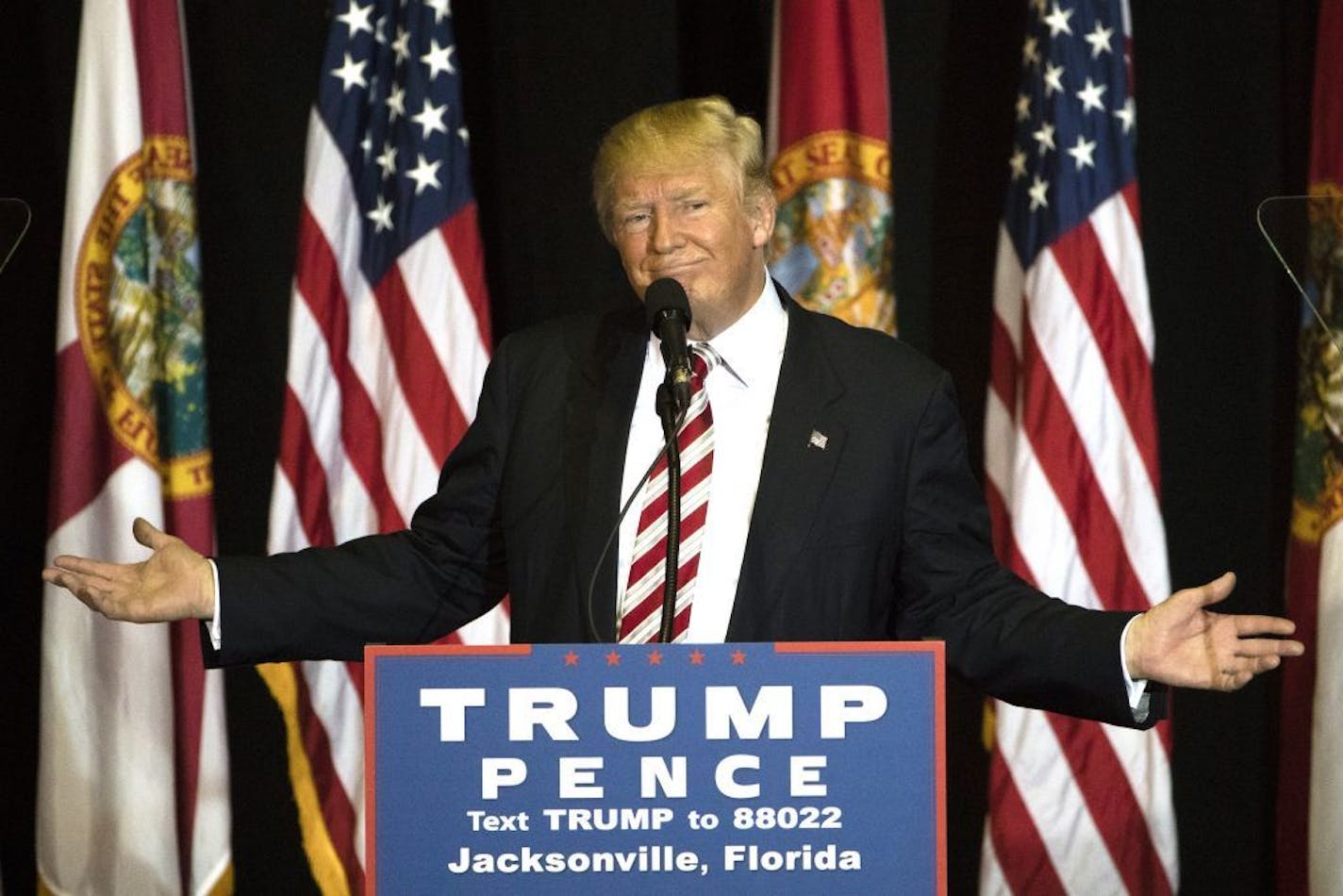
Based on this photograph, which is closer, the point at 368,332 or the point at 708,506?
the point at 708,506

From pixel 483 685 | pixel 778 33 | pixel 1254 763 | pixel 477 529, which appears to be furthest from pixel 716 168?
pixel 1254 763

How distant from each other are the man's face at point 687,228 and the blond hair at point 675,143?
0.5 inches

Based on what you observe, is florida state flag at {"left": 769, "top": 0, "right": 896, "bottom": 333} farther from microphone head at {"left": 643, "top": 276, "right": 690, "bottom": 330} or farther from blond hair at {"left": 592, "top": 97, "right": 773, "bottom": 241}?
microphone head at {"left": 643, "top": 276, "right": 690, "bottom": 330}

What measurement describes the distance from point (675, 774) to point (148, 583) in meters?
0.75

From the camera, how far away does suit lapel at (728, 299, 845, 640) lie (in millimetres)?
2064

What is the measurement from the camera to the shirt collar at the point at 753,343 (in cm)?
225

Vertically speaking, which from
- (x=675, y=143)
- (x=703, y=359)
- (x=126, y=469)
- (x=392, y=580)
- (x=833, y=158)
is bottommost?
(x=392, y=580)

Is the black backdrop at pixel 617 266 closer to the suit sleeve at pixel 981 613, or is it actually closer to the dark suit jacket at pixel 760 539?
the dark suit jacket at pixel 760 539

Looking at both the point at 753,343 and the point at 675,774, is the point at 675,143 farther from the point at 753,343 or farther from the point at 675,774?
the point at 675,774

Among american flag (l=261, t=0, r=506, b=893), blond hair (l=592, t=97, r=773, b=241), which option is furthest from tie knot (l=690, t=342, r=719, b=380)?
american flag (l=261, t=0, r=506, b=893)

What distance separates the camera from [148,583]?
6.50 feet

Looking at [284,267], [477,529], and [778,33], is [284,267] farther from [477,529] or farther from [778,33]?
[477,529]

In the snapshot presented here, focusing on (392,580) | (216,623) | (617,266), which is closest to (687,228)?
(392,580)

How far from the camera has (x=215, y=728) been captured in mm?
3592
